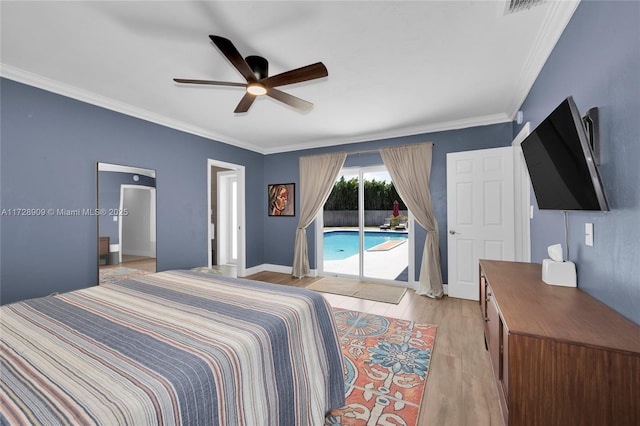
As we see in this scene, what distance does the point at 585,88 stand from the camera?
4.65ft

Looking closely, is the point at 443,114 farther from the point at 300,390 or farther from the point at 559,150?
the point at 300,390

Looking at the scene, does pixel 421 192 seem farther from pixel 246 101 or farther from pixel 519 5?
pixel 246 101

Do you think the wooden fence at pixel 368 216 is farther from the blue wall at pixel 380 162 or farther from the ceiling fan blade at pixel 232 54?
the ceiling fan blade at pixel 232 54

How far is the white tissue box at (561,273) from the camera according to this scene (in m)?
1.49

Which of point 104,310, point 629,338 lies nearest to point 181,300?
point 104,310

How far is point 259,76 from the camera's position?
6.91ft

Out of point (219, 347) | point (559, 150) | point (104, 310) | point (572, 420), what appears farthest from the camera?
point (104, 310)

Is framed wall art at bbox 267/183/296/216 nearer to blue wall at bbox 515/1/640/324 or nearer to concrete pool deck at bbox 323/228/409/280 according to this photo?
concrete pool deck at bbox 323/228/409/280

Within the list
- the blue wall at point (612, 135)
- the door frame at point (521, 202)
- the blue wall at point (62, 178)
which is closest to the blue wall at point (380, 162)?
the door frame at point (521, 202)

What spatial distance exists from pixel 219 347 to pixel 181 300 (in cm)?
71

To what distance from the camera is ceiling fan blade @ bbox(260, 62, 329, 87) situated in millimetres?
1773

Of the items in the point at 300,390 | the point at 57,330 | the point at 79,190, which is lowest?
the point at 300,390

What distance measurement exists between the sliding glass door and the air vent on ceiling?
9.35 feet

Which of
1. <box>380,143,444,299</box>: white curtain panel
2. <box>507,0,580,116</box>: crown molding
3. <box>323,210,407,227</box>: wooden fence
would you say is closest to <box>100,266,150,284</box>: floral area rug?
<box>323,210,407,227</box>: wooden fence
